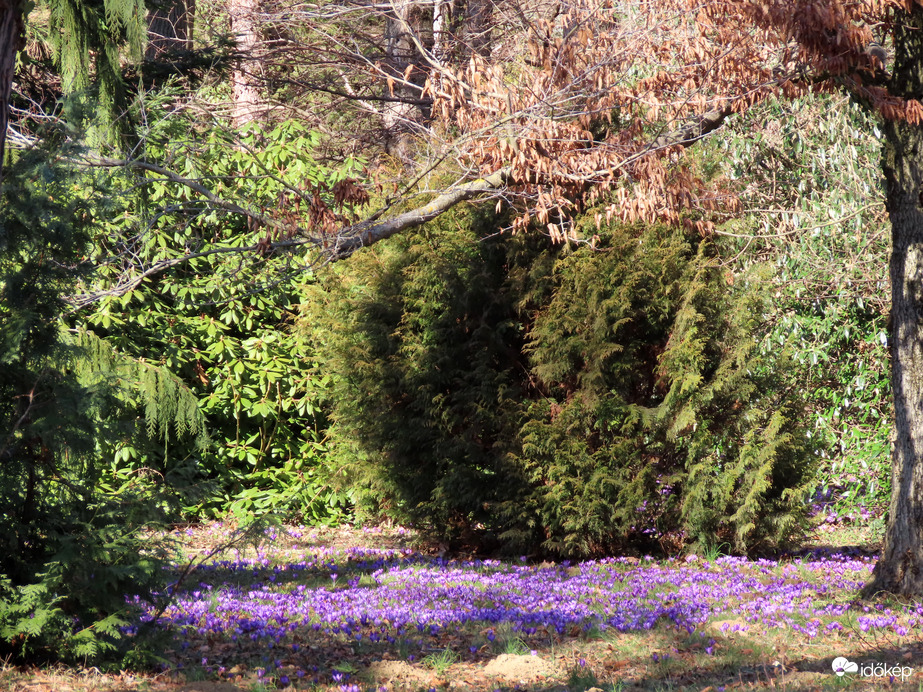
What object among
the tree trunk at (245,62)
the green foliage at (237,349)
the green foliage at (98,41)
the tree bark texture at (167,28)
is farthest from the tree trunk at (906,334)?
the tree trunk at (245,62)

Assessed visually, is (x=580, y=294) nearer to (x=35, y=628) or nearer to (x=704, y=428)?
(x=704, y=428)

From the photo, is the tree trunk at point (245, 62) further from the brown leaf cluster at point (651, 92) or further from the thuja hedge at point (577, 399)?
the brown leaf cluster at point (651, 92)

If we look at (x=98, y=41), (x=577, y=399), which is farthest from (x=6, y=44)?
(x=577, y=399)

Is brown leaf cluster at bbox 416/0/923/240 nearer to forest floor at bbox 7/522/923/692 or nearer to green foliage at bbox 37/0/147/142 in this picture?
green foliage at bbox 37/0/147/142

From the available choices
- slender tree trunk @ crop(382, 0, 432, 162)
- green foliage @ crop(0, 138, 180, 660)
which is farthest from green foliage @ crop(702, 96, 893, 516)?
green foliage @ crop(0, 138, 180, 660)

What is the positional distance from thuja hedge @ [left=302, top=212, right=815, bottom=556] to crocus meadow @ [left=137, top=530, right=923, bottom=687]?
434 mm

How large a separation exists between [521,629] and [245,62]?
927 cm

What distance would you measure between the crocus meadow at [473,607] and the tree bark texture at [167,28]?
188 inches

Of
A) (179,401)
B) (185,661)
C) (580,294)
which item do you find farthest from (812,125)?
(185,661)

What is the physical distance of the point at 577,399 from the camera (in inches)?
278

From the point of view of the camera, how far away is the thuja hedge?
7.02 metres

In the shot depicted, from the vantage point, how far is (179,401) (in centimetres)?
748

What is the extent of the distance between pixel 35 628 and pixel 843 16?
5384 millimetres

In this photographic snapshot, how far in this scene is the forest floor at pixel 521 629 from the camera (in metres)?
4.02
